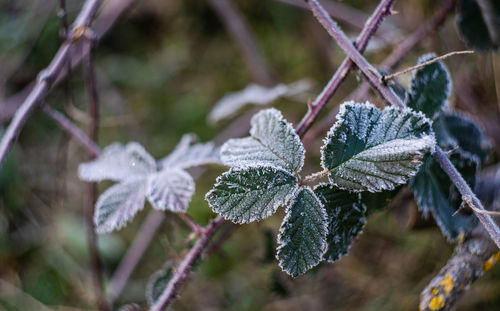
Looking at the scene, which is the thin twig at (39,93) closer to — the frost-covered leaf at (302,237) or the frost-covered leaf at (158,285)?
the frost-covered leaf at (158,285)

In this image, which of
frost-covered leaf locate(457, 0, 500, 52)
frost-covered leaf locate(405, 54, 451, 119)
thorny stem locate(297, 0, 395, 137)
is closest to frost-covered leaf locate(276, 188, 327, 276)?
thorny stem locate(297, 0, 395, 137)

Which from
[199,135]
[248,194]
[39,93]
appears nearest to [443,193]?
[248,194]

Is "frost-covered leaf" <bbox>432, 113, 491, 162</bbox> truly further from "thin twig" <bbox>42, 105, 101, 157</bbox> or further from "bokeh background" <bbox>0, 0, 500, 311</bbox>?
"thin twig" <bbox>42, 105, 101, 157</bbox>

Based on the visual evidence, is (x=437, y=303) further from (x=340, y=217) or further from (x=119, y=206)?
(x=119, y=206)

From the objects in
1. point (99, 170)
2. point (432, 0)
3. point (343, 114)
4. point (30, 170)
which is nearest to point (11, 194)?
point (30, 170)

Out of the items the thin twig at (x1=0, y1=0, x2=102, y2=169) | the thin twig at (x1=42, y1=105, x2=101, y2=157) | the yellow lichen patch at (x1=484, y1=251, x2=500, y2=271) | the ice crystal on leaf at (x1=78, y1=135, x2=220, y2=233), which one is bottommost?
the yellow lichen patch at (x1=484, y1=251, x2=500, y2=271)

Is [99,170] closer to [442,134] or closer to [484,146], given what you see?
[442,134]
